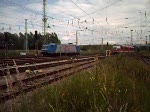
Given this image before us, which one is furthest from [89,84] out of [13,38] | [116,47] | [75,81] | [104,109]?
[13,38]

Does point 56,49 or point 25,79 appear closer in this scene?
point 25,79

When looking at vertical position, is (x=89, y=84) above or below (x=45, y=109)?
above

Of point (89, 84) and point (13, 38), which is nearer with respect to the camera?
point (89, 84)

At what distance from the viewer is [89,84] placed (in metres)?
6.02

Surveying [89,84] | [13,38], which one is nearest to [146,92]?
[89,84]

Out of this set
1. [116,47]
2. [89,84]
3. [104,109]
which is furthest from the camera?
[116,47]

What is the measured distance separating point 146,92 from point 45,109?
7.20 ft

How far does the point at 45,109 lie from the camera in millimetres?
5379

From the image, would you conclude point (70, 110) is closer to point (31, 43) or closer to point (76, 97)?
point (76, 97)

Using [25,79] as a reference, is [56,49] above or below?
above

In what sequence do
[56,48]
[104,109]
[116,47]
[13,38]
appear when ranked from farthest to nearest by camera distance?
[13,38], [116,47], [56,48], [104,109]

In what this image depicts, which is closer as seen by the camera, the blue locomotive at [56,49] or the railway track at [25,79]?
the railway track at [25,79]

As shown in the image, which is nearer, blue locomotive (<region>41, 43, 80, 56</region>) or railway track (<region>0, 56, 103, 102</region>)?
railway track (<region>0, 56, 103, 102</region>)

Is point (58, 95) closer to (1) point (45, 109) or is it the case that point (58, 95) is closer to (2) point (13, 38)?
(1) point (45, 109)
